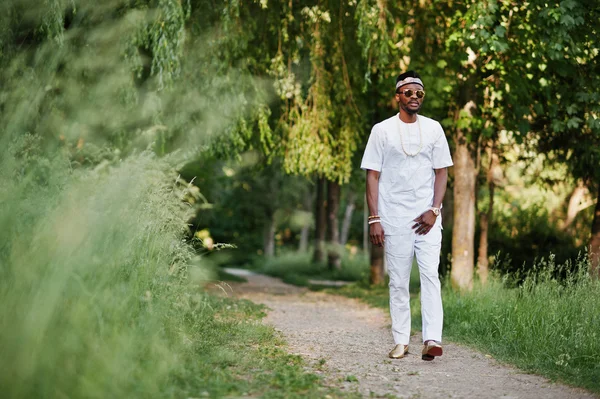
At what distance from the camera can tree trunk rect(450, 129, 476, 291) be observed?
11352mm

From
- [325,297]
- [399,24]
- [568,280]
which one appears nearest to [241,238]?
[325,297]

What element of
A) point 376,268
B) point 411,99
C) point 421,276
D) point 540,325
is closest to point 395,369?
point 421,276

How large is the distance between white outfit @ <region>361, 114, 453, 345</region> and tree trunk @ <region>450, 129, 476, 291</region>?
513cm

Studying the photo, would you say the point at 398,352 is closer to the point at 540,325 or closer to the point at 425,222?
the point at 425,222

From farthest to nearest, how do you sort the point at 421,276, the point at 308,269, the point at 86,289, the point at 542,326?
1. the point at 308,269
2. the point at 542,326
3. the point at 421,276
4. the point at 86,289

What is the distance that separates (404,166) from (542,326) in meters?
2.04

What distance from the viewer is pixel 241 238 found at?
147 feet

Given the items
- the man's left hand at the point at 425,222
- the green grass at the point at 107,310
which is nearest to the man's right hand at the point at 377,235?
the man's left hand at the point at 425,222

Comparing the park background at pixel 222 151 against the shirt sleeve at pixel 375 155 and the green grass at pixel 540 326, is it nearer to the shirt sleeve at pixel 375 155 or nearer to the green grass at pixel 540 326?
the green grass at pixel 540 326

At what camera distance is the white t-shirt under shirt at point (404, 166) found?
6.27m

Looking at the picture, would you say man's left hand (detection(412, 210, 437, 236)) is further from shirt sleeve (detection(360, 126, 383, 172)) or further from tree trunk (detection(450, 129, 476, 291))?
tree trunk (detection(450, 129, 476, 291))

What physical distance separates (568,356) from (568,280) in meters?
1.55

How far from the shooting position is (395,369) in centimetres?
581

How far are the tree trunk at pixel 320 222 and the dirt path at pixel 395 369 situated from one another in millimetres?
13361
